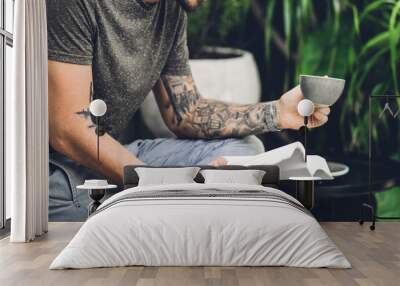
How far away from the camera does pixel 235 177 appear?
6.79 meters

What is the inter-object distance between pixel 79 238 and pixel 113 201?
0.70 meters

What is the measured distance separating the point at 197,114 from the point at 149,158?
0.80 meters

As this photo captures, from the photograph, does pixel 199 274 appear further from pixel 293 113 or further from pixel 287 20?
pixel 287 20

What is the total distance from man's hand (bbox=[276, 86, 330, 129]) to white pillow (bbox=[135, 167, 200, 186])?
4.43ft

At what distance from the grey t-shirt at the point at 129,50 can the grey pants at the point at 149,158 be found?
1.62 ft

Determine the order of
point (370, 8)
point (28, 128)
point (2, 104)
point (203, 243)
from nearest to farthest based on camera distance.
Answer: point (203, 243) → point (28, 128) → point (2, 104) → point (370, 8)

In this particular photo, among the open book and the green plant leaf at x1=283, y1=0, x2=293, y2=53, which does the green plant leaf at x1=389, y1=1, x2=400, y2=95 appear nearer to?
the green plant leaf at x1=283, y1=0, x2=293, y2=53

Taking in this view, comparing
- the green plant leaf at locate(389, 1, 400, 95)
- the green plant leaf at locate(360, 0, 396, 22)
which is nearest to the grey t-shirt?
the green plant leaf at locate(360, 0, 396, 22)

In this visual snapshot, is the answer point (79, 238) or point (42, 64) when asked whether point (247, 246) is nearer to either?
point (79, 238)

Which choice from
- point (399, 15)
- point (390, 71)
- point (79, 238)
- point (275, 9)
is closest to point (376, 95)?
point (390, 71)

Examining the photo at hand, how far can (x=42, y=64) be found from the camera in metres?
6.77

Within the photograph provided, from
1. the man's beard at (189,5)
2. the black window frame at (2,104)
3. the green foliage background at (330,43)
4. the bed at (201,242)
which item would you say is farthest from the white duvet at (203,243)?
the man's beard at (189,5)

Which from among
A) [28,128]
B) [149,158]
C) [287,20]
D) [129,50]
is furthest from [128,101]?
[287,20]

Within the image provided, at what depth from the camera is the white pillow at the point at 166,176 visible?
6.80 meters
